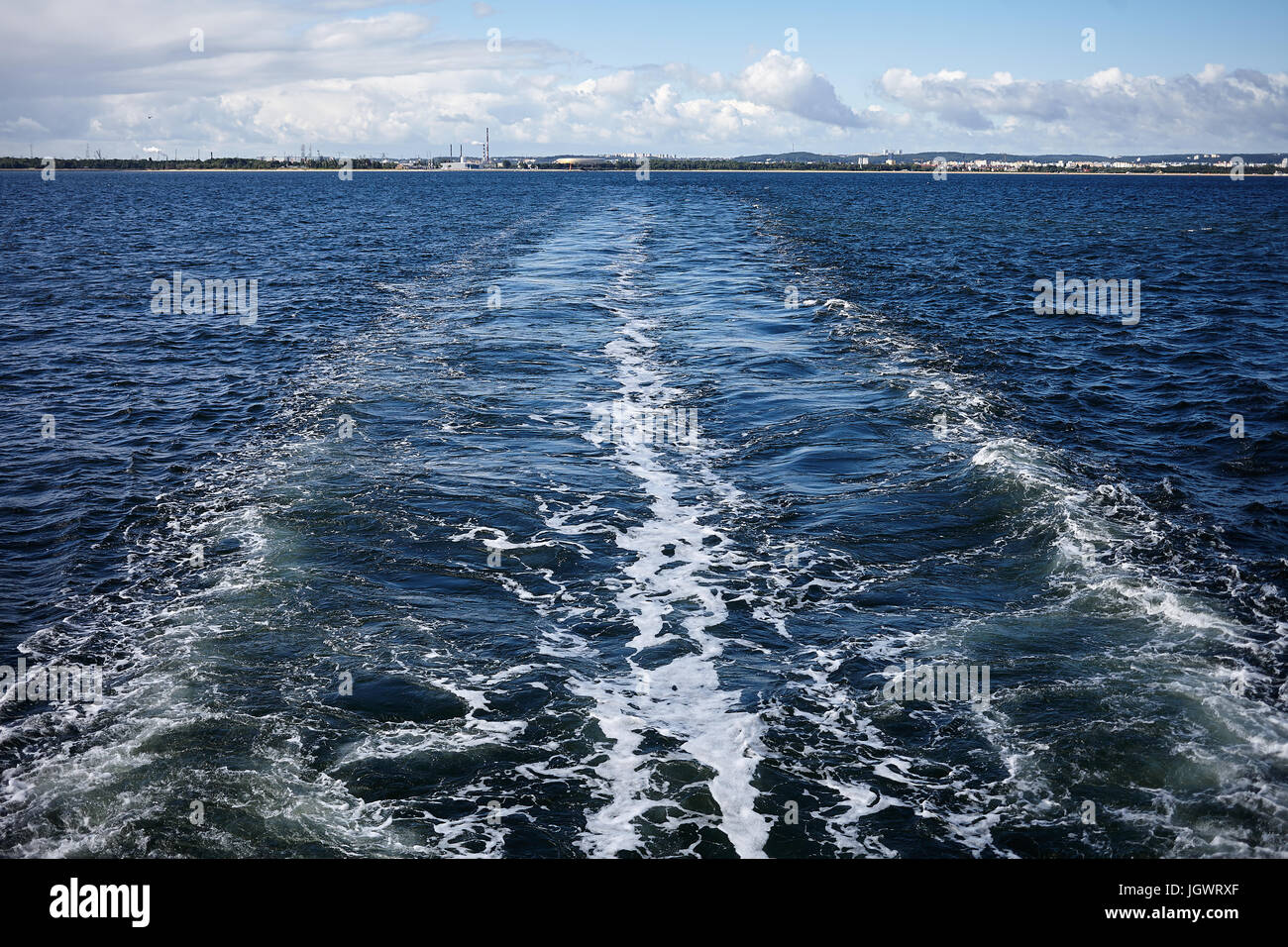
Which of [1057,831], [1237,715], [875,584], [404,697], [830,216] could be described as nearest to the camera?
[1057,831]

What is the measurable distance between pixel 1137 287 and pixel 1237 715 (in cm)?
4585

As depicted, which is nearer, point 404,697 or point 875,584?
point 404,697

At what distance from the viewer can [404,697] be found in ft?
42.5

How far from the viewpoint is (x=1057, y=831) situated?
10.3 m

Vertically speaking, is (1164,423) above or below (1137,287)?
below

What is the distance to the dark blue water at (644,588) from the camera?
1081 centimetres

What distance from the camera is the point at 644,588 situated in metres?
16.8

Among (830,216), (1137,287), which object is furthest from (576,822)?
(830,216)

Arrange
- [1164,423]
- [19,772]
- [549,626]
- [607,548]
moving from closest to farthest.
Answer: [19,772] < [549,626] < [607,548] < [1164,423]

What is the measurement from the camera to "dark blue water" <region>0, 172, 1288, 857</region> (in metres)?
10.8

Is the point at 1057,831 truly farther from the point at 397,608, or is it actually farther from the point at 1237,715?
the point at 397,608

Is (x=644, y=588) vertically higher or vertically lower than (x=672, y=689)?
higher

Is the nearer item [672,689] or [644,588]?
[672,689]

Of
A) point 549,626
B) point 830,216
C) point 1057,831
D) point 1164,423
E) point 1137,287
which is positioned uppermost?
point 830,216
